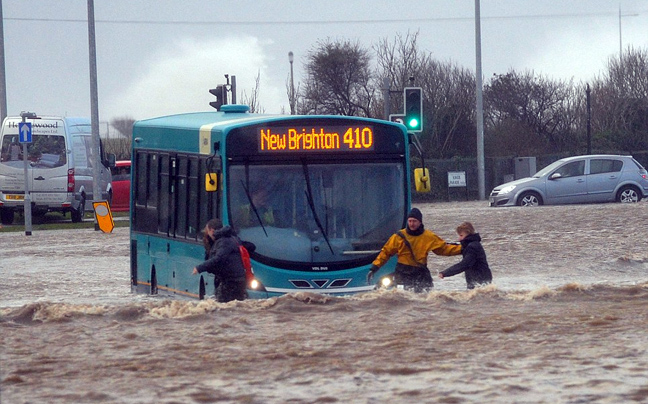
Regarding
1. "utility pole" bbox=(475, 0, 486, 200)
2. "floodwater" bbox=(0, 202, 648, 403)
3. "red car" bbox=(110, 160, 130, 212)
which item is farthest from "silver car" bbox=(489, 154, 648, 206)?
"floodwater" bbox=(0, 202, 648, 403)

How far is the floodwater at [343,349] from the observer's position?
25.0ft

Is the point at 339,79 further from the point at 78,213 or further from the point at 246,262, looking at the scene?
the point at 246,262

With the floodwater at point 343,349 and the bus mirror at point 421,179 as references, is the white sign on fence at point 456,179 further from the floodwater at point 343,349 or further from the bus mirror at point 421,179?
the floodwater at point 343,349

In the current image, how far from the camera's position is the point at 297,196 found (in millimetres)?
13969

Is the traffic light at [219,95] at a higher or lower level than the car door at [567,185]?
higher

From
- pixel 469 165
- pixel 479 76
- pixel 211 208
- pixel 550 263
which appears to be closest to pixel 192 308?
pixel 211 208

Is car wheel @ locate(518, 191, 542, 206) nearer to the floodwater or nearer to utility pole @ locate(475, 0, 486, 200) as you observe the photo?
utility pole @ locate(475, 0, 486, 200)

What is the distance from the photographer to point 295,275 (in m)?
13.7

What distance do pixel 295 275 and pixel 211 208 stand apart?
1.38 m

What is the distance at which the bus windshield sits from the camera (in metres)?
13.8

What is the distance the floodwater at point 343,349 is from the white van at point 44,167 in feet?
83.5

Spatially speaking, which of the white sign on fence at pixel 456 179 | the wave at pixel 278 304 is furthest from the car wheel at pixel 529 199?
the wave at pixel 278 304

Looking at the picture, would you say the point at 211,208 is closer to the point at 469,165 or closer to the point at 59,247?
the point at 59,247

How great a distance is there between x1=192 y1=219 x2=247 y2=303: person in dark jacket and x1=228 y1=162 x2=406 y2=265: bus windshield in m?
0.80
